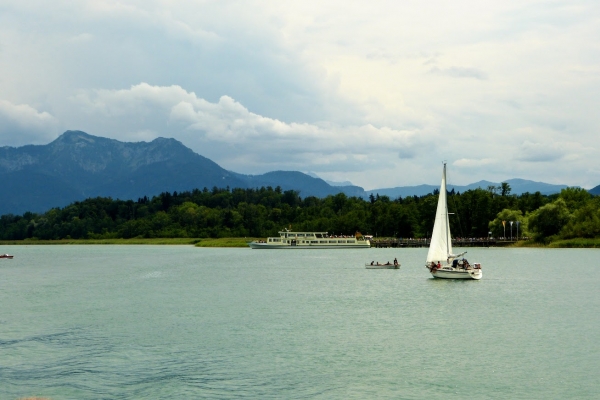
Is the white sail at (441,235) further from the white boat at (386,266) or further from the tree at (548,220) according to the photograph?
the tree at (548,220)

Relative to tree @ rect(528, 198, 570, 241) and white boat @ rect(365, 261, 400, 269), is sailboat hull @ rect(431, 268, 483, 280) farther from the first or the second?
tree @ rect(528, 198, 570, 241)

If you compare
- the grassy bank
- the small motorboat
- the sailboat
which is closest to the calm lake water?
the sailboat

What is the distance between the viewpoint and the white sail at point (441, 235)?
86188 millimetres

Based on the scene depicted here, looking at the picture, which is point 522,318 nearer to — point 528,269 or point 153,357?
point 153,357

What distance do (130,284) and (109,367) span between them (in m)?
55.0

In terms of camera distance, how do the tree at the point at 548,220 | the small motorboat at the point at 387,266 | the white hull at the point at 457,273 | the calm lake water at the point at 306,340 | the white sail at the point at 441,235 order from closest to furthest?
the calm lake water at the point at 306,340
the white hull at the point at 457,273
the white sail at the point at 441,235
the small motorboat at the point at 387,266
the tree at the point at 548,220

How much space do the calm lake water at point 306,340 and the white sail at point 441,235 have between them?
11.5 feet

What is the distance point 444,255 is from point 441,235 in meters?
3.10

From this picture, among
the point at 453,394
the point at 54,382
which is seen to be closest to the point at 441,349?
the point at 453,394

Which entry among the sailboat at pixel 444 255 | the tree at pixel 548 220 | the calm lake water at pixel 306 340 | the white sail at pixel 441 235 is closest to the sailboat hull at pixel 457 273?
the sailboat at pixel 444 255

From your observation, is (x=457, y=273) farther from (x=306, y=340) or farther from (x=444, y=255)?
(x=306, y=340)

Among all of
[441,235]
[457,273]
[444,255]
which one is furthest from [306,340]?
[444,255]

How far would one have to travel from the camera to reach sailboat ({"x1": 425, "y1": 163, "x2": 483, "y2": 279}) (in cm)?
8606

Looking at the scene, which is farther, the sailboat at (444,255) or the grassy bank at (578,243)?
the grassy bank at (578,243)
